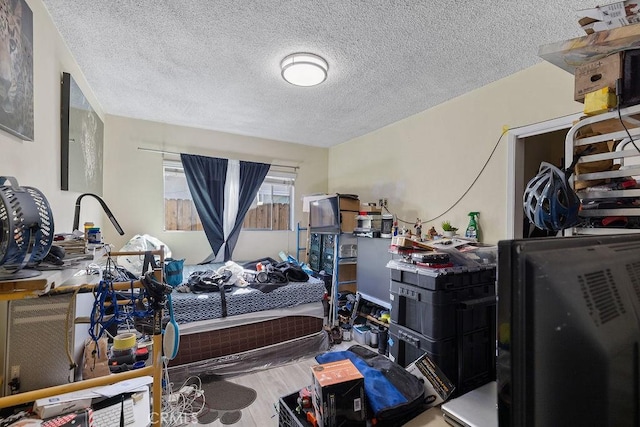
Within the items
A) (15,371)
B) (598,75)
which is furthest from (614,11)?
(15,371)

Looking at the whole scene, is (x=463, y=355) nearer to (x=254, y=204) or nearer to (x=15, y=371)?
(x=15, y=371)

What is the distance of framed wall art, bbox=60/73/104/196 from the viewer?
6.19 ft

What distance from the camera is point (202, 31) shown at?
1743 millimetres

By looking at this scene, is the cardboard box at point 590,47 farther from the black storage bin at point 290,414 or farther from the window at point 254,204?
the window at point 254,204

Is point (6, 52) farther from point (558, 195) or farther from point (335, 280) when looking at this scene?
point (335, 280)

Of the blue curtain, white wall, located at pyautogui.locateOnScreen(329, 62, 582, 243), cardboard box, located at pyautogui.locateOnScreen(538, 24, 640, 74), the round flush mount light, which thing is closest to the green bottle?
white wall, located at pyautogui.locateOnScreen(329, 62, 582, 243)

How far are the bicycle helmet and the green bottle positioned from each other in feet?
4.72

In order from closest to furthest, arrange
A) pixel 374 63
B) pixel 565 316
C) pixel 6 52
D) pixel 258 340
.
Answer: pixel 565 316 → pixel 6 52 → pixel 374 63 → pixel 258 340

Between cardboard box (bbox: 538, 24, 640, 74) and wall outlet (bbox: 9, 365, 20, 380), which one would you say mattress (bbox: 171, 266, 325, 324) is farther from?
cardboard box (bbox: 538, 24, 640, 74)

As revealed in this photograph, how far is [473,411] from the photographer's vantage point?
2.44ft

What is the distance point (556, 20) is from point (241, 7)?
1.81 meters

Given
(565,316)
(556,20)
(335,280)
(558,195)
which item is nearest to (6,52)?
(565,316)

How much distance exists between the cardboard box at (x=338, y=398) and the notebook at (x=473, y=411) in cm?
23

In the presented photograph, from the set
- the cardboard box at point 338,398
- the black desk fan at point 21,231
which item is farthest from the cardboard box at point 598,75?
the black desk fan at point 21,231
